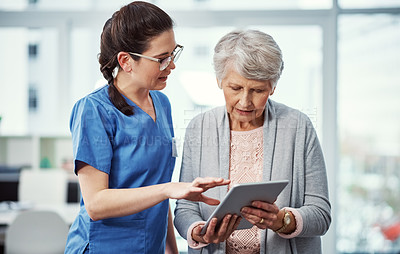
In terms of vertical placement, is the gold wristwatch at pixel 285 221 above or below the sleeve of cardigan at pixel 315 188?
below

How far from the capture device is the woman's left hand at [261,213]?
3.61 ft

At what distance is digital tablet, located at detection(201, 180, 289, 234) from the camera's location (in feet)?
3.18

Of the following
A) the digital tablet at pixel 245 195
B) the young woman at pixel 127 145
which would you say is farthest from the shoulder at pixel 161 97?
the digital tablet at pixel 245 195

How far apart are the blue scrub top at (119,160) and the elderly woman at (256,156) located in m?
0.10

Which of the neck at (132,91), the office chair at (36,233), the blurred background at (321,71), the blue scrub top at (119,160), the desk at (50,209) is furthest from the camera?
the blurred background at (321,71)

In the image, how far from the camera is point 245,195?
1019 mm

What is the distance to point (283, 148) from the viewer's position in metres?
1.23

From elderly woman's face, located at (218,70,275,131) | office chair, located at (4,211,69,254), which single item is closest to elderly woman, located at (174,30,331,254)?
elderly woman's face, located at (218,70,275,131)

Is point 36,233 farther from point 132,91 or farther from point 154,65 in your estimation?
point 154,65

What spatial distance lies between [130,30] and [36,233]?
1.92m

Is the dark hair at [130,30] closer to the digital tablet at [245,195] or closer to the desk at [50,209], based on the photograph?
the digital tablet at [245,195]

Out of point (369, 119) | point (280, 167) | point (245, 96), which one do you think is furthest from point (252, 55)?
point (369, 119)

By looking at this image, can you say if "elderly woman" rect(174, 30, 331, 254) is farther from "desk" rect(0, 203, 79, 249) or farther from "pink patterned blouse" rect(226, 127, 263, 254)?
"desk" rect(0, 203, 79, 249)

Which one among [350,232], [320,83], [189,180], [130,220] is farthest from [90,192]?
[350,232]
